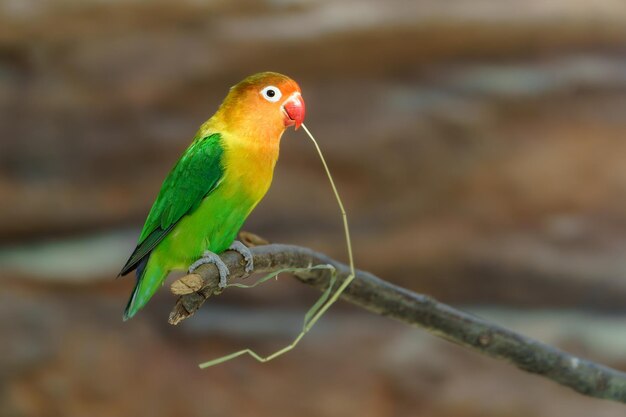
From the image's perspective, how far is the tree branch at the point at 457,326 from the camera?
118 cm

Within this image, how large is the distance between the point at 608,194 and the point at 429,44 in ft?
2.26

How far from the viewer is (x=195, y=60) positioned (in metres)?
2.23

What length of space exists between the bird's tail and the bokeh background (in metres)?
1.33

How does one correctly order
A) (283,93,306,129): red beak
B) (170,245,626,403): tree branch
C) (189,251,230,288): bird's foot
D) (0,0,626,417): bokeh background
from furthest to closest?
(0,0,626,417): bokeh background → (170,245,626,403): tree branch → (189,251,230,288): bird's foot → (283,93,306,129): red beak

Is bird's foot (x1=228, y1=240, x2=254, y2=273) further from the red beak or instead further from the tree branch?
the red beak

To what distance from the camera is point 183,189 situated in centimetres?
94

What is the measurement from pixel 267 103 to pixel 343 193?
145cm

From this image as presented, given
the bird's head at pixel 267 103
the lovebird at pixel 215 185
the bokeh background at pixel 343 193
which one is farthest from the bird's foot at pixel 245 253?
the bokeh background at pixel 343 193

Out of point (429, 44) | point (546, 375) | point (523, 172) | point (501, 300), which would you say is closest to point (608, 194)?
point (523, 172)

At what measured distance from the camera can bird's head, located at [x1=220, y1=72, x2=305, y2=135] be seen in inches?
33.3

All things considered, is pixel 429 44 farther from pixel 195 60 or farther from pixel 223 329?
pixel 223 329

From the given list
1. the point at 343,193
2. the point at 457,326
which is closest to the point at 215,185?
the point at 457,326

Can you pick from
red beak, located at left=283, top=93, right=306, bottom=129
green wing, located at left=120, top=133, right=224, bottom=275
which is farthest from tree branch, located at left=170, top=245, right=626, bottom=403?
red beak, located at left=283, top=93, right=306, bottom=129

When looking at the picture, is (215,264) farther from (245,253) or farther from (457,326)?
(457,326)
